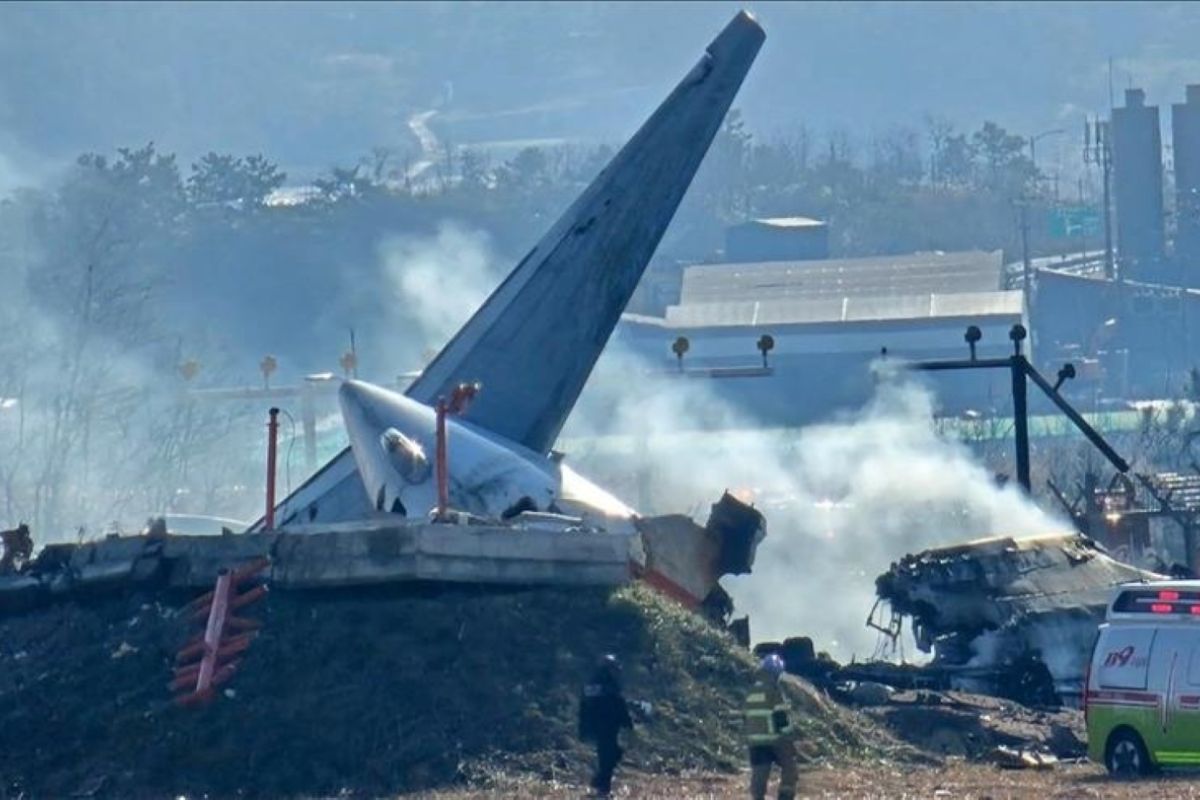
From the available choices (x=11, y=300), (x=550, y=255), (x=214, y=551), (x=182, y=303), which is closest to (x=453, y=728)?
(x=214, y=551)

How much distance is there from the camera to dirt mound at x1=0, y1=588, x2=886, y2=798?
29.9 meters

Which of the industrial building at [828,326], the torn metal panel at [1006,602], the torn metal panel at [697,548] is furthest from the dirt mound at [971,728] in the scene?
the industrial building at [828,326]

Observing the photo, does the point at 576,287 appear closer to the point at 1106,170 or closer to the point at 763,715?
the point at 763,715

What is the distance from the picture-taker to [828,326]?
121500 millimetres

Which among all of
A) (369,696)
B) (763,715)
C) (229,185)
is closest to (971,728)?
(369,696)

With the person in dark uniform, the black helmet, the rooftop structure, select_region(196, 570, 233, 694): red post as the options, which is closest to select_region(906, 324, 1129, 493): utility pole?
select_region(196, 570, 233, 694): red post

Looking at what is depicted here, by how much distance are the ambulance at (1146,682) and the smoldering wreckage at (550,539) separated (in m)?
2.64

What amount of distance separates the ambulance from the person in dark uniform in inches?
212

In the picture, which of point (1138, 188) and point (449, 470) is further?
point (1138, 188)

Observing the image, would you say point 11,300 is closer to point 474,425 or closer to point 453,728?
point 474,425

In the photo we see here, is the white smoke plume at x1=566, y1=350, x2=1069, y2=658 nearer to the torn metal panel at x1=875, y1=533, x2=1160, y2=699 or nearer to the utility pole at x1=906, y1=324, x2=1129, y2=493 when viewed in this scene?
the utility pole at x1=906, y1=324, x2=1129, y2=493

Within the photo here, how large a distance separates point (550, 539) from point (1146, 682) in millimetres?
6604

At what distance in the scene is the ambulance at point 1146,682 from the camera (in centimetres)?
3055

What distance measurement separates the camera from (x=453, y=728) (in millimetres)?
30266
